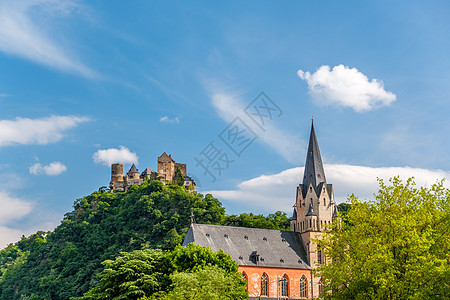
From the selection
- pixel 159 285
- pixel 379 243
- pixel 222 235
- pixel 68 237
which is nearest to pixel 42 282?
pixel 68 237

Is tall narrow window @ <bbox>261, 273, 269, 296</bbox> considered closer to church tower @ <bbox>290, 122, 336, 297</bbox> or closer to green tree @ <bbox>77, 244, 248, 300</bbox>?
church tower @ <bbox>290, 122, 336, 297</bbox>

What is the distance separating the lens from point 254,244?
64062 millimetres

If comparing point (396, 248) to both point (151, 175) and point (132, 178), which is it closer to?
point (151, 175)

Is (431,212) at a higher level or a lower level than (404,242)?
higher

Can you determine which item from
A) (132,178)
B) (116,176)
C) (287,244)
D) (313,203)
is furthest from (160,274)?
(116,176)

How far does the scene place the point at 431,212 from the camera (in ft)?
106

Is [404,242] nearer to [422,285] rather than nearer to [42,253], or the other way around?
[422,285]

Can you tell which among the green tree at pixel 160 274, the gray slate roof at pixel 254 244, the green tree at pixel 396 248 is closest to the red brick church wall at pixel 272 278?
the gray slate roof at pixel 254 244

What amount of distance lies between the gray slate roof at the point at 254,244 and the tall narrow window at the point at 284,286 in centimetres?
160

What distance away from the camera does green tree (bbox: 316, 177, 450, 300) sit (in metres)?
27.4

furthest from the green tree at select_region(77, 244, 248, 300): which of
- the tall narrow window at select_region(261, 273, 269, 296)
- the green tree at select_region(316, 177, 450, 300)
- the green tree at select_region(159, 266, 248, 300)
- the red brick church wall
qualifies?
the tall narrow window at select_region(261, 273, 269, 296)

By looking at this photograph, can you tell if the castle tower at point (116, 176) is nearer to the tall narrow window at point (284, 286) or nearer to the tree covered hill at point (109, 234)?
the tree covered hill at point (109, 234)

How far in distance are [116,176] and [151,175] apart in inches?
627

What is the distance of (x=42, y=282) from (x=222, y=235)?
162 feet
